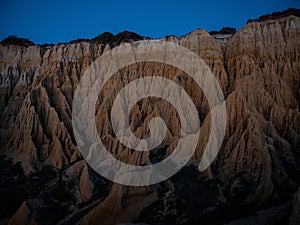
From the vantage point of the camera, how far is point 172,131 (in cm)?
3098

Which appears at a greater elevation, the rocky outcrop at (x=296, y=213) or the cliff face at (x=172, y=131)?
the cliff face at (x=172, y=131)

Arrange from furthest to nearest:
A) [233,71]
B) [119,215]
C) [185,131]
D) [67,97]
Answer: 1. [67,97]
2. [233,71]
3. [185,131]
4. [119,215]

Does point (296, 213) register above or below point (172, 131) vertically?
below

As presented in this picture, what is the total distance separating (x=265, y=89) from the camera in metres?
30.6

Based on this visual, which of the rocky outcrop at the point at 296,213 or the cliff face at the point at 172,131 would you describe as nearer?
the rocky outcrop at the point at 296,213

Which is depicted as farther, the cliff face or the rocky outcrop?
the cliff face

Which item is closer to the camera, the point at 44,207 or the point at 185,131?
the point at 44,207

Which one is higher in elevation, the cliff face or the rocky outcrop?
the cliff face

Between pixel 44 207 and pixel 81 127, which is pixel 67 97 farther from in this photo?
pixel 44 207

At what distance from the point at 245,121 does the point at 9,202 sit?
1913cm

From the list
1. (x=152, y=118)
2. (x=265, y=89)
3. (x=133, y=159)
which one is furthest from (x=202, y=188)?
(x=265, y=89)

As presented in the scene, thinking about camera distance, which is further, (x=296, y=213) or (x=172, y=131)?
(x=172, y=131)

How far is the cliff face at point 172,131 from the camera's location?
2277cm

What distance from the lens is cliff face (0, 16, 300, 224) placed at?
896 inches
